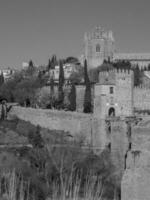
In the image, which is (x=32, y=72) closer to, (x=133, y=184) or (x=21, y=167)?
(x=21, y=167)

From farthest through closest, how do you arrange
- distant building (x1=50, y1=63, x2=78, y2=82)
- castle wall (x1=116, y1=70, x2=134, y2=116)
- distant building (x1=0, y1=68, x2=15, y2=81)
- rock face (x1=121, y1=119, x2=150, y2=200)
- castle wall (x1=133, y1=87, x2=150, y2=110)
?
distant building (x1=0, y1=68, x2=15, y2=81)
distant building (x1=50, y1=63, x2=78, y2=82)
castle wall (x1=133, y1=87, x2=150, y2=110)
castle wall (x1=116, y1=70, x2=134, y2=116)
rock face (x1=121, y1=119, x2=150, y2=200)

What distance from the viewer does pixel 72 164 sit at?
31312 mm

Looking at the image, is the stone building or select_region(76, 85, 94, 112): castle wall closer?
select_region(76, 85, 94, 112): castle wall

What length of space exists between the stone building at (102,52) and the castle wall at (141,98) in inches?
847

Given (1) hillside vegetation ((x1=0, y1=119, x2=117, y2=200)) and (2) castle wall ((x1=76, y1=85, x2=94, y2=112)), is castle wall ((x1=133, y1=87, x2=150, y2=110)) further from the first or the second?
(1) hillside vegetation ((x1=0, y1=119, x2=117, y2=200))

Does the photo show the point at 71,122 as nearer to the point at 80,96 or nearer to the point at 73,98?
the point at 73,98

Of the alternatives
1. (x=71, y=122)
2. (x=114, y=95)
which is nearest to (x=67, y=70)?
(x=71, y=122)

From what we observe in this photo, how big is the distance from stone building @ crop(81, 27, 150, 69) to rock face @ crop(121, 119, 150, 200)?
3622cm

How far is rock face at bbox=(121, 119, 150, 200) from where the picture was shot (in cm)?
2481

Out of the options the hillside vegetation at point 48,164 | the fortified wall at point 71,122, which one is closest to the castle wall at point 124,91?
the fortified wall at point 71,122

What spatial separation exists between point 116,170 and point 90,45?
35.4 meters

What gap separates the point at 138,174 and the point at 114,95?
11.4 m

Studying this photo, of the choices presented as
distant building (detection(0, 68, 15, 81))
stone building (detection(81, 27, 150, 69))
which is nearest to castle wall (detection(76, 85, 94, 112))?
stone building (detection(81, 27, 150, 69))

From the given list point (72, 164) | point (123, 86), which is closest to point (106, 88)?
point (123, 86)
